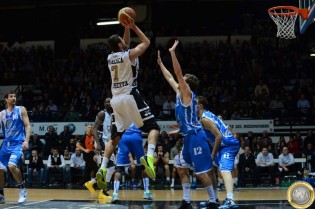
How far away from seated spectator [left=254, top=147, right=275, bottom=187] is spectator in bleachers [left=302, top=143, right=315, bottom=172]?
116 centimetres

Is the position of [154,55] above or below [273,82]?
above

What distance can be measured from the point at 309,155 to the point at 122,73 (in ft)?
36.4

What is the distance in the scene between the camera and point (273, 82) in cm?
2277

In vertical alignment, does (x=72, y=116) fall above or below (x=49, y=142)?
above

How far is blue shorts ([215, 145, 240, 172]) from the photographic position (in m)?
9.55

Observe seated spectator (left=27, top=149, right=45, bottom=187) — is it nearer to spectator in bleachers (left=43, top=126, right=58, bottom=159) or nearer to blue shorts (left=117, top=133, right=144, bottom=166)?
spectator in bleachers (left=43, top=126, right=58, bottom=159)

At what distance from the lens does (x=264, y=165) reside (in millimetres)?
17578

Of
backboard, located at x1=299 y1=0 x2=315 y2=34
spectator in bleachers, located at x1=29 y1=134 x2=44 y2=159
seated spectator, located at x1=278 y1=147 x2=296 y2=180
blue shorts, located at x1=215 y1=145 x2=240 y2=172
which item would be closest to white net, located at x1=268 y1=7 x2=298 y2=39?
backboard, located at x1=299 y1=0 x2=315 y2=34

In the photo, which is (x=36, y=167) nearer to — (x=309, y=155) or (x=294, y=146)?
(x=294, y=146)

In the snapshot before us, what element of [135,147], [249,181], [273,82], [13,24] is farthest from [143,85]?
[135,147]

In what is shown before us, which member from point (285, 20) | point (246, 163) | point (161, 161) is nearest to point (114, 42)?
point (285, 20)

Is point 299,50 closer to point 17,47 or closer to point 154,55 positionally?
point 154,55

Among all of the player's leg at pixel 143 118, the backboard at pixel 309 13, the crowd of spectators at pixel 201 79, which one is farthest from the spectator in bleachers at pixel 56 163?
the player's leg at pixel 143 118

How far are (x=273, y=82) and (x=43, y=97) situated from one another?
8.95 metres
